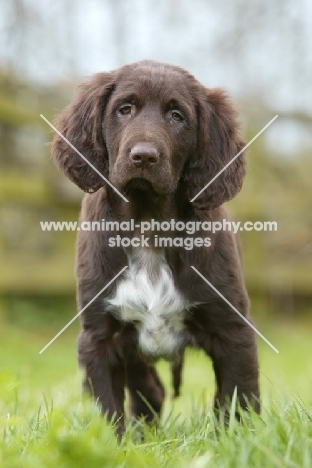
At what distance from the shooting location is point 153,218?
Answer: 9.46ft

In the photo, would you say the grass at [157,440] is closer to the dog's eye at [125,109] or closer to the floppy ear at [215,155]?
the floppy ear at [215,155]

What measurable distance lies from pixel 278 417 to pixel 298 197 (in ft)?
23.1

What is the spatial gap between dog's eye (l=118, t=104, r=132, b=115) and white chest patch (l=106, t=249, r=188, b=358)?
0.56 meters

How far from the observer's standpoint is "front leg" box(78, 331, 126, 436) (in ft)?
8.75

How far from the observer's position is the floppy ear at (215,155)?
9.23ft

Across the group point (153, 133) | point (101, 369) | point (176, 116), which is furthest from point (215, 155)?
point (101, 369)

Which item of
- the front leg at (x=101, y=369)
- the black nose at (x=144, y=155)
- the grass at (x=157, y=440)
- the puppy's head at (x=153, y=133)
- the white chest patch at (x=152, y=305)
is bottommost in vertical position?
the grass at (x=157, y=440)

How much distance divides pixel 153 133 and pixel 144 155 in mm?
125

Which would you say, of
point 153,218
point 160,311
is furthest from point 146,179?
point 160,311

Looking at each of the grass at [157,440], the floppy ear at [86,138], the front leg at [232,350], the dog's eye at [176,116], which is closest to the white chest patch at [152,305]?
the front leg at [232,350]

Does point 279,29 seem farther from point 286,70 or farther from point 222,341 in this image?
point 222,341

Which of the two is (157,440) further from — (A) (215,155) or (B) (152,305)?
(A) (215,155)

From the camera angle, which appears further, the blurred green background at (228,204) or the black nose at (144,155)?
the blurred green background at (228,204)

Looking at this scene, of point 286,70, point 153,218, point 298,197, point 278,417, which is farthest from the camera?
point 286,70
